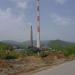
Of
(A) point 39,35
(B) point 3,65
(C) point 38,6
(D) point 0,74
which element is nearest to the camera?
(D) point 0,74

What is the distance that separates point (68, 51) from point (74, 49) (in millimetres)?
3703

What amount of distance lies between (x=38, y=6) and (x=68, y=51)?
57.8 feet

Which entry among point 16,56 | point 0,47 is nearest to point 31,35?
point 0,47

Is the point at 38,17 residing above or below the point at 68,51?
above

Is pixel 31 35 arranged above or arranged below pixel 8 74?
above

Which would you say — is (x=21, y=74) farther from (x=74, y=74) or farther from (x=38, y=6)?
(x=38, y=6)

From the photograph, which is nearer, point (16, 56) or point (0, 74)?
point (0, 74)

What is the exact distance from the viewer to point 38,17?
176 feet

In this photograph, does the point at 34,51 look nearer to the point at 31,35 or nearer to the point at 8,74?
the point at 31,35

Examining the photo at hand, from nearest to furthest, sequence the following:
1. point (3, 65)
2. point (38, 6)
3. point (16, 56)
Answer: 1. point (3, 65)
2. point (16, 56)
3. point (38, 6)

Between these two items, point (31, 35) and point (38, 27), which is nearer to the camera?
point (38, 27)

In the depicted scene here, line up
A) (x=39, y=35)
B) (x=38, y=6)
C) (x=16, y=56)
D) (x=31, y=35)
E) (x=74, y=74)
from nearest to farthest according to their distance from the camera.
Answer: (x=74, y=74) → (x=16, y=56) → (x=38, y=6) → (x=39, y=35) → (x=31, y=35)

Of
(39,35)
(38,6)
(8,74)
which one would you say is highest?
(38,6)

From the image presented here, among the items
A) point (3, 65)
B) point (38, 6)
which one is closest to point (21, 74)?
point (3, 65)
